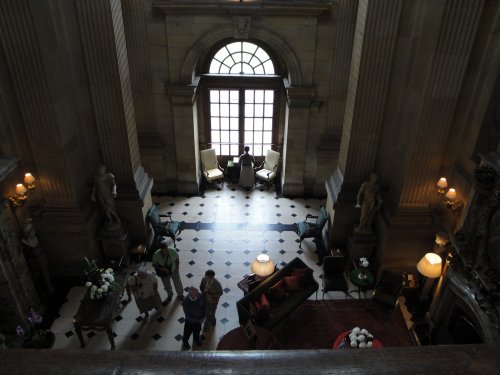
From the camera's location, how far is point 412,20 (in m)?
7.86

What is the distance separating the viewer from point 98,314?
7.81 metres

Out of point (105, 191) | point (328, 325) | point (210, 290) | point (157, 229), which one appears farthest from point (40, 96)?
point (328, 325)

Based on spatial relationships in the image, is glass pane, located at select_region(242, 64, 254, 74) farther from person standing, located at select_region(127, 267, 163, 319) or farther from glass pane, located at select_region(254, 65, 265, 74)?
person standing, located at select_region(127, 267, 163, 319)

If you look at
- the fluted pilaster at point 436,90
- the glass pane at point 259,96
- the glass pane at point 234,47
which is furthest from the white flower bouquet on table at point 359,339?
the glass pane at point 234,47

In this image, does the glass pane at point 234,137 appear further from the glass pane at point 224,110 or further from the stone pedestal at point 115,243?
the stone pedestal at point 115,243

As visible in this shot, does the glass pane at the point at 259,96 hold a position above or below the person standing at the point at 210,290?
above

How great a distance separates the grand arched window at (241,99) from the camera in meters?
12.4

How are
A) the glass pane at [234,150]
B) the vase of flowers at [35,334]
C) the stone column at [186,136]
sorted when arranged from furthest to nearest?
the glass pane at [234,150]
the stone column at [186,136]
the vase of flowers at [35,334]

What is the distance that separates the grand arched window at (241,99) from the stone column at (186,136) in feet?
2.90

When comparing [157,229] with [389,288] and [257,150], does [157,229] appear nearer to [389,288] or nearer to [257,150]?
[257,150]

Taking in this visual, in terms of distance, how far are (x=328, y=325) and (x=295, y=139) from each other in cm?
537

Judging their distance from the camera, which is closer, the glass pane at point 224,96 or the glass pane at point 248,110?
the glass pane at point 224,96

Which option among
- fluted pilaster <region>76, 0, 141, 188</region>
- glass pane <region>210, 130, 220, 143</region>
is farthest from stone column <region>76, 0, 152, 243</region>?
glass pane <region>210, 130, 220, 143</region>

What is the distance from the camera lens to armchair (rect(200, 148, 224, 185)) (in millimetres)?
13289
